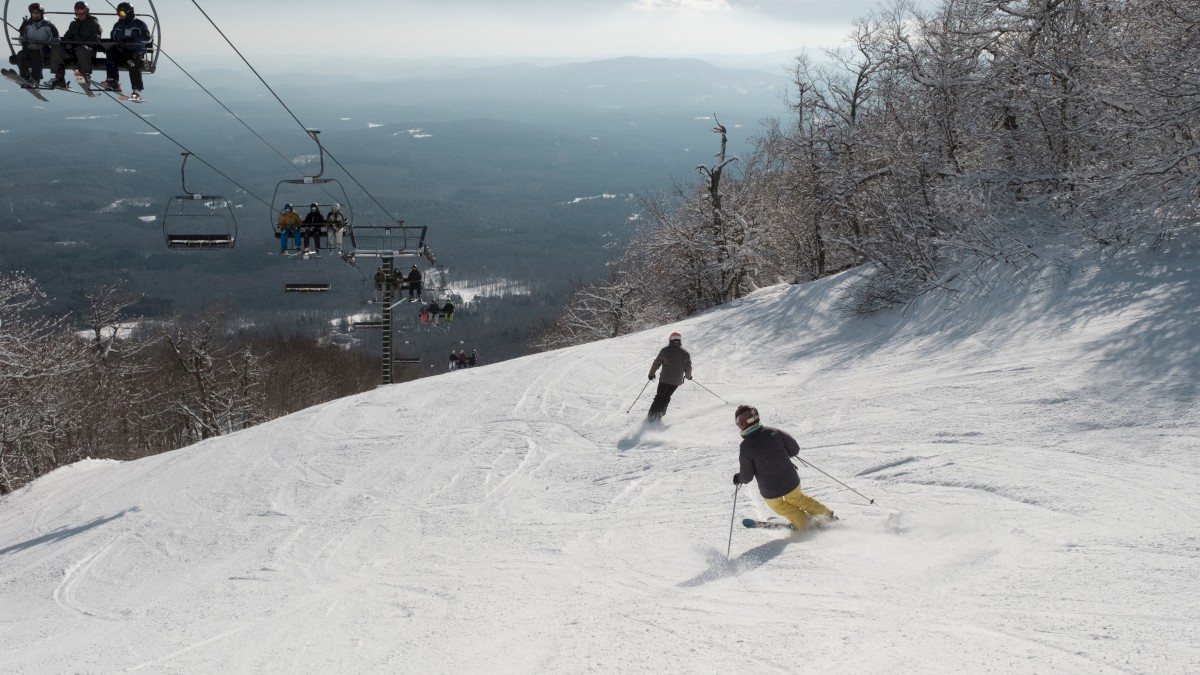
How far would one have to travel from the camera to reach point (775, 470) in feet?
27.8

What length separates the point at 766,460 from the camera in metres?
8.52

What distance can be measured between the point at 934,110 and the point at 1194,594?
19004 mm

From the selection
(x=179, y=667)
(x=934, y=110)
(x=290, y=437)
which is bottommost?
(x=290, y=437)

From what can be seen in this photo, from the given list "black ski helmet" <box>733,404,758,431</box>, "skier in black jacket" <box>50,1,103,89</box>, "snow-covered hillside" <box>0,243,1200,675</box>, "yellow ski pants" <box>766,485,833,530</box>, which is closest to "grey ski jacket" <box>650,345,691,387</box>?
"snow-covered hillside" <box>0,243,1200,675</box>

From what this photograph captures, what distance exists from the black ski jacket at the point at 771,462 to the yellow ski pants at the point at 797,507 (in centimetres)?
13

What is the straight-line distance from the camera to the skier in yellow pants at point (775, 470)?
334 inches

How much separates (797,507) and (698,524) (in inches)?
55.1

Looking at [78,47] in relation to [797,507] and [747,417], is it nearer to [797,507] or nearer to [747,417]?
[747,417]

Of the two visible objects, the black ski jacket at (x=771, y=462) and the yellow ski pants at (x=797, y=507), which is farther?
Answer: the yellow ski pants at (x=797, y=507)

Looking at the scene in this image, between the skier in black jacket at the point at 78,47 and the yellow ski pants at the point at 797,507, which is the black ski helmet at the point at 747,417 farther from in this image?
the skier in black jacket at the point at 78,47

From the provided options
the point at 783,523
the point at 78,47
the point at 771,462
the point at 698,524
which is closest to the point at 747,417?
the point at 771,462

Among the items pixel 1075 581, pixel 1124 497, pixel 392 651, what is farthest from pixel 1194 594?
pixel 392 651

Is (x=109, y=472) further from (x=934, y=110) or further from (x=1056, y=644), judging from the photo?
(x=934, y=110)

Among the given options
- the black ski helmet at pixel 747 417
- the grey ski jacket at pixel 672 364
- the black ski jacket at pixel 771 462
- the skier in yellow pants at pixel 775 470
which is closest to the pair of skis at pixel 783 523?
the skier in yellow pants at pixel 775 470
